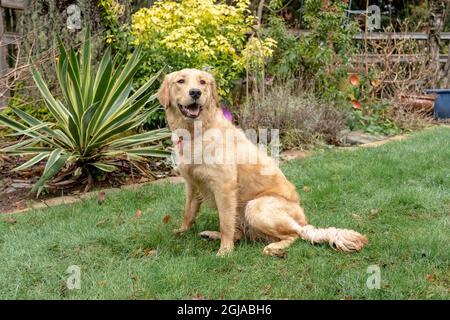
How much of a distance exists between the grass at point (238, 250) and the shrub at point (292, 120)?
5.53 feet

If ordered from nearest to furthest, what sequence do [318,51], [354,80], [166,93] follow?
1. [166,93]
2. [318,51]
3. [354,80]

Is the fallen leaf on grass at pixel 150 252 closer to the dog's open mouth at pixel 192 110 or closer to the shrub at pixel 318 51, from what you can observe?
the dog's open mouth at pixel 192 110

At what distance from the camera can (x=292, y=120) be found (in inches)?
293

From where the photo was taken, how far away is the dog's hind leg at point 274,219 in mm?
3787

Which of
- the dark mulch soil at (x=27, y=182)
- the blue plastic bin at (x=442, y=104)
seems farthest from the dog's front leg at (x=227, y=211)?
the blue plastic bin at (x=442, y=104)

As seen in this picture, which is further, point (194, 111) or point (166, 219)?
point (166, 219)

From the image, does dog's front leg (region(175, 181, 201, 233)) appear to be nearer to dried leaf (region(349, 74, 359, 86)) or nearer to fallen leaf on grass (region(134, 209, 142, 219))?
fallen leaf on grass (region(134, 209, 142, 219))

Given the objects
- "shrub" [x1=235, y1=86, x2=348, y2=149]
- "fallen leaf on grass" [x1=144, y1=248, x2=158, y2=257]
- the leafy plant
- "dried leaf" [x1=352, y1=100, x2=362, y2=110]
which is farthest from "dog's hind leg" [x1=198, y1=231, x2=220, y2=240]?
"dried leaf" [x1=352, y1=100, x2=362, y2=110]

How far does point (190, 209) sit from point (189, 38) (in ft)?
11.4

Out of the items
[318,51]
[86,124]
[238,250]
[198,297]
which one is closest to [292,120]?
[318,51]

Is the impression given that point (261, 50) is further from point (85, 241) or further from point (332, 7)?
point (85, 241)

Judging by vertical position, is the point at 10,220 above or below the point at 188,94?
below

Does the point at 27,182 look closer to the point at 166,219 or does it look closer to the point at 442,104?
the point at 166,219
